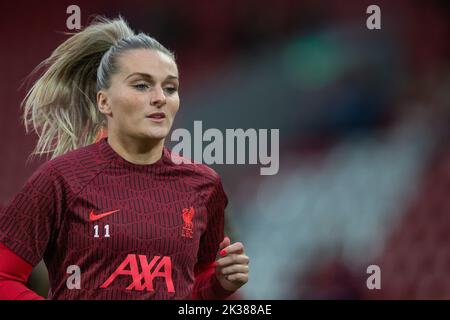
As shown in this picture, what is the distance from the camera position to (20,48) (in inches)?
169

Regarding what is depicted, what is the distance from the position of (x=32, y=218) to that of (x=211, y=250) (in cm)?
59

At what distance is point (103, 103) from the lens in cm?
211

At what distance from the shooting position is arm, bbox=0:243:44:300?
1.84m

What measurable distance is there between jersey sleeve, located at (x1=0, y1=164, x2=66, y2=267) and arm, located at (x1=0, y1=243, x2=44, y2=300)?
15mm

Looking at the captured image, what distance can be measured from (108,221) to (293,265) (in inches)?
91.1

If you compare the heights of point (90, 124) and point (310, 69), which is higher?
point (310, 69)

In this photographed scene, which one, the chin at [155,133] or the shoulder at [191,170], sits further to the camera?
the shoulder at [191,170]

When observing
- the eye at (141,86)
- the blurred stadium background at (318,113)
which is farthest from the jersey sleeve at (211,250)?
the blurred stadium background at (318,113)

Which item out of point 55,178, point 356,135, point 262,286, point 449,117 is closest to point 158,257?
point 55,178

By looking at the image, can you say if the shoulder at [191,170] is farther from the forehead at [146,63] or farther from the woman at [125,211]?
the forehead at [146,63]

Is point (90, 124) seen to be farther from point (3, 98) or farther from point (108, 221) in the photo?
point (3, 98)

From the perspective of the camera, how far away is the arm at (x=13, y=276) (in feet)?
6.05

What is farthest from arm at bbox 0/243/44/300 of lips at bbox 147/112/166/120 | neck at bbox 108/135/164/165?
lips at bbox 147/112/166/120
